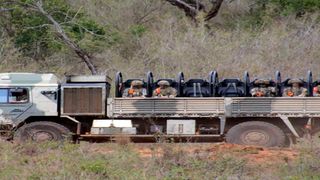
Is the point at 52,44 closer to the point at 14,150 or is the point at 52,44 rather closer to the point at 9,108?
the point at 9,108

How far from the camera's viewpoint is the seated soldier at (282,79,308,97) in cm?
1697

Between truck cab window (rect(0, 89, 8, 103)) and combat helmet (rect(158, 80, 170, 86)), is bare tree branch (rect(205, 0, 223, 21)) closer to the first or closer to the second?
combat helmet (rect(158, 80, 170, 86))

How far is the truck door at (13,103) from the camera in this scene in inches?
663

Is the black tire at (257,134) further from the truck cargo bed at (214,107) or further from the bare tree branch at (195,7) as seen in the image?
the bare tree branch at (195,7)

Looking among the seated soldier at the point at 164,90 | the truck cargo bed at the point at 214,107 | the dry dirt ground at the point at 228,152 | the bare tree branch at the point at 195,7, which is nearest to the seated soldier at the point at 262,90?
the truck cargo bed at the point at 214,107

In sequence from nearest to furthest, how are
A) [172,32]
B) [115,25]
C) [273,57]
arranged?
[273,57] < [172,32] < [115,25]

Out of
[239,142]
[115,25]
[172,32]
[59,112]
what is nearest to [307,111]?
[239,142]

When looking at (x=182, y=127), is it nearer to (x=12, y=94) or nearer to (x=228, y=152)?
(x=228, y=152)

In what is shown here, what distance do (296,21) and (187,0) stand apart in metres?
5.81

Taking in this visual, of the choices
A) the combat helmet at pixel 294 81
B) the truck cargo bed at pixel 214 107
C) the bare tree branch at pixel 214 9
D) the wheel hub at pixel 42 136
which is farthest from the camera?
the bare tree branch at pixel 214 9

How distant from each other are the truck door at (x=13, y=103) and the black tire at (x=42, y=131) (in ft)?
1.42

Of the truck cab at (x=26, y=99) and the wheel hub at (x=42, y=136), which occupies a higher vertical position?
the truck cab at (x=26, y=99)

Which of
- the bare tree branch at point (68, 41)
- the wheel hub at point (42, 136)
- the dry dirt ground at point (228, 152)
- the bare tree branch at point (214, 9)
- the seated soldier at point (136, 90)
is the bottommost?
the dry dirt ground at point (228, 152)

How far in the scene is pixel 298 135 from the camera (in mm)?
16516
